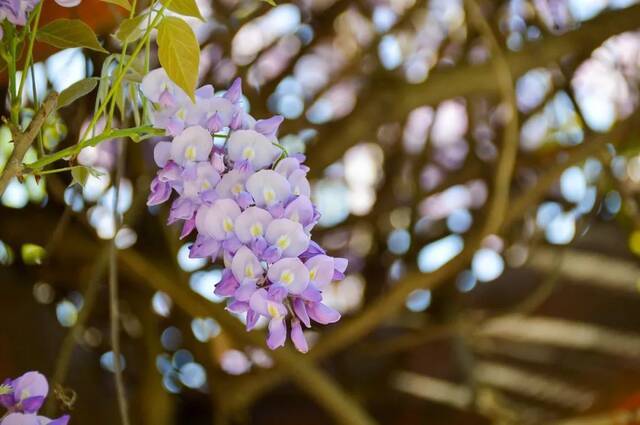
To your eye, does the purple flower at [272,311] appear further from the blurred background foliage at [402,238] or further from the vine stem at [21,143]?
the blurred background foliage at [402,238]

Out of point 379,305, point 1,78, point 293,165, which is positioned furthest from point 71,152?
point 379,305

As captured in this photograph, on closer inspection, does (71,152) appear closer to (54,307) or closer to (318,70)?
(54,307)

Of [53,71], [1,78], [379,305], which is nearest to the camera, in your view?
[1,78]

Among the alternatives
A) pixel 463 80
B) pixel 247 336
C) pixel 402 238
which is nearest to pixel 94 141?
pixel 247 336

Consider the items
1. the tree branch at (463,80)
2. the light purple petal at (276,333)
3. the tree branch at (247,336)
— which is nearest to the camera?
the light purple petal at (276,333)

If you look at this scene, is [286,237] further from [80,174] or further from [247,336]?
[247,336]

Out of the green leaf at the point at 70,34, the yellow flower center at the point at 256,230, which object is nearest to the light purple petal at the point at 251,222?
the yellow flower center at the point at 256,230
